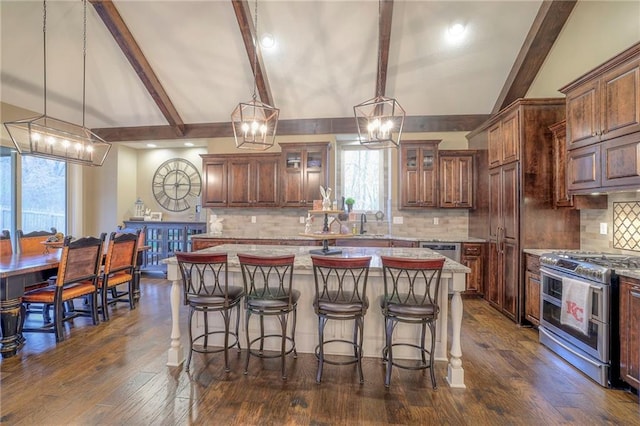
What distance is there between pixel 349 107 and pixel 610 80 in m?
3.69

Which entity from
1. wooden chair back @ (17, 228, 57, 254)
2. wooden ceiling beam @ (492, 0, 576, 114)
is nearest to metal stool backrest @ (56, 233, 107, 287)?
wooden chair back @ (17, 228, 57, 254)

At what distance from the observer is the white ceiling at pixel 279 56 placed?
4297 millimetres

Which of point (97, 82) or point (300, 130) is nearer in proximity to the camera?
point (97, 82)

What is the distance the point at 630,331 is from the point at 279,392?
2.75 metres

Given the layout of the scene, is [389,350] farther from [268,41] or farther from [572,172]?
[268,41]

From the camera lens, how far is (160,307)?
439cm

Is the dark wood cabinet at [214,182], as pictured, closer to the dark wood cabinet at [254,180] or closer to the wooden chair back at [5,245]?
the dark wood cabinet at [254,180]

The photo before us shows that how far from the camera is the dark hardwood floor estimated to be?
6.92ft

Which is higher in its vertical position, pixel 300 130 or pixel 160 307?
pixel 300 130

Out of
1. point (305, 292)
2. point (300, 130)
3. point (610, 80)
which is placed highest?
point (300, 130)

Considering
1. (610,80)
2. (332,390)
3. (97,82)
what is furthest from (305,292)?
(97,82)

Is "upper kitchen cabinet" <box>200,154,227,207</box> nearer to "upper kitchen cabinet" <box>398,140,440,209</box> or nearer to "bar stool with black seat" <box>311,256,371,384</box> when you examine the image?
"upper kitchen cabinet" <box>398,140,440,209</box>

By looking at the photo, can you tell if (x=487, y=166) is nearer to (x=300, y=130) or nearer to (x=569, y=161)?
(x=569, y=161)

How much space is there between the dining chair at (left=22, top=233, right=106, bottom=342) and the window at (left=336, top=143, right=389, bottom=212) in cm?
417
